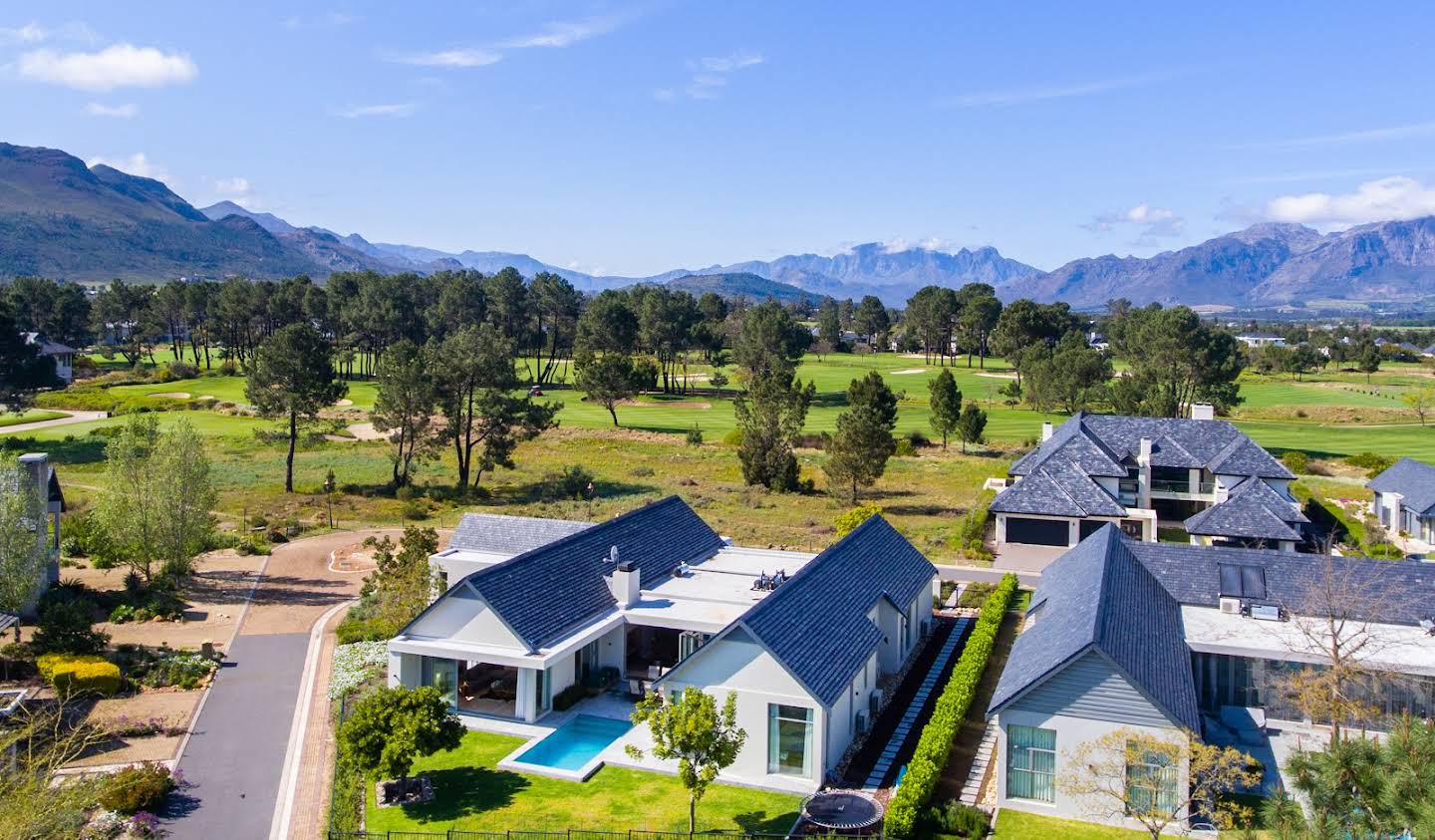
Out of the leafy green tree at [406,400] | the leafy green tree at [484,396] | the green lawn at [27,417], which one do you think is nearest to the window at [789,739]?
the leafy green tree at [484,396]

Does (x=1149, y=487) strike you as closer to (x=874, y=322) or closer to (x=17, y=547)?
(x=17, y=547)

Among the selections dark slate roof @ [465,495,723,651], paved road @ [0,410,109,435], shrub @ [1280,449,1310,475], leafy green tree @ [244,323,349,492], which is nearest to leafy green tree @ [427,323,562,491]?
leafy green tree @ [244,323,349,492]

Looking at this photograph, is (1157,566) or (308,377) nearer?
(1157,566)

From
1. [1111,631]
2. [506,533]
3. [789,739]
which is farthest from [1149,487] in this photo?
[789,739]

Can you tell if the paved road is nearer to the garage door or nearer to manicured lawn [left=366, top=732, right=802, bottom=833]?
manicured lawn [left=366, top=732, right=802, bottom=833]

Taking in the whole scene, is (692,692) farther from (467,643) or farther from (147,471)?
(147,471)

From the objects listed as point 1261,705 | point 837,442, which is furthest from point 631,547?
point 837,442

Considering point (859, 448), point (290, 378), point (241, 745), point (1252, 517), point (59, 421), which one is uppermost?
point (290, 378)

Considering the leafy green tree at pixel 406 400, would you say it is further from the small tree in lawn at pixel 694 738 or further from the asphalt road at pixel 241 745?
the small tree in lawn at pixel 694 738
